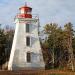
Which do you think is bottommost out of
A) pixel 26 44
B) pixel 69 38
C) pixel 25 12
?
pixel 26 44

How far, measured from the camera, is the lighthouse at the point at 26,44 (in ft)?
121

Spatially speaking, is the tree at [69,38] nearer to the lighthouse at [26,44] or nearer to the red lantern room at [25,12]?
the lighthouse at [26,44]

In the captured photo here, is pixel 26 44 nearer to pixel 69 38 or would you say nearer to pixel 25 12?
pixel 25 12

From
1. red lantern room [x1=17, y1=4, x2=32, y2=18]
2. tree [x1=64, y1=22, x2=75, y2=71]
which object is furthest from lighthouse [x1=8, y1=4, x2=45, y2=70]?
tree [x1=64, y1=22, x2=75, y2=71]

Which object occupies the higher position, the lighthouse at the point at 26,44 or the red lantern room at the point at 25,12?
the red lantern room at the point at 25,12

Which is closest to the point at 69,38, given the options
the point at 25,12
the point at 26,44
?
the point at 26,44

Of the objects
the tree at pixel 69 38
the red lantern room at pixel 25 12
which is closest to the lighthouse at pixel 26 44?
the red lantern room at pixel 25 12

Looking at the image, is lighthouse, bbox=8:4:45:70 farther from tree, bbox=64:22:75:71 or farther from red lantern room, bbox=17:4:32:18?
tree, bbox=64:22:75:71

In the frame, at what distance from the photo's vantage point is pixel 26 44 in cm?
3741

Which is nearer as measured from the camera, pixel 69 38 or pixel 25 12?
pixel 25 12

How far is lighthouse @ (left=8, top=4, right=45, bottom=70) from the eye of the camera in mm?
36812

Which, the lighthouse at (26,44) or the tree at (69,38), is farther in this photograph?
the tree at (69,38)

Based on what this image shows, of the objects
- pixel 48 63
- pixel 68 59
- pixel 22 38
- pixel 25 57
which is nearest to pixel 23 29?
pixel 22 38

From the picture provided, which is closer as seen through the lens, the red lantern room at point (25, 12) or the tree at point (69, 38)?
the red lantern room at point (25, 12)
